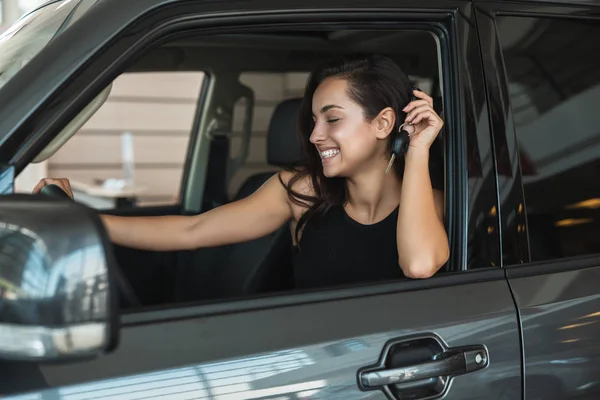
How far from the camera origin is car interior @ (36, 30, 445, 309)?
276 cm

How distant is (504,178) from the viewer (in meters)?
1.71

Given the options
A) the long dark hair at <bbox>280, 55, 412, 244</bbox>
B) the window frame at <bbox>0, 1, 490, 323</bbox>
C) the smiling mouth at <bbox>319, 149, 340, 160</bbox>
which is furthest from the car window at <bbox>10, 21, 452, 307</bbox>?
the window frame at <bbox>0, 1, 490, 323</bbox>

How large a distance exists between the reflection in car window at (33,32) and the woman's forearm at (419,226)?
2.48 feet

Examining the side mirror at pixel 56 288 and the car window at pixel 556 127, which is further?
the car window at pixel 556 127

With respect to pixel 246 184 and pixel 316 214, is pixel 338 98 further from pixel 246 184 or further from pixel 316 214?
pixel 246 184

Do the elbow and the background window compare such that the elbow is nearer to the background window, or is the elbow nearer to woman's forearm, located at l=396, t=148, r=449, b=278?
woman's forearm, located at l=396, t=148, r=449, b=278

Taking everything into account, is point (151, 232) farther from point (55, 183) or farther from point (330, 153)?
point (330, 153)

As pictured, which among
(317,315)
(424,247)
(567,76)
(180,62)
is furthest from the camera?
(180,62)

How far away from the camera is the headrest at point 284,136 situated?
110 inches

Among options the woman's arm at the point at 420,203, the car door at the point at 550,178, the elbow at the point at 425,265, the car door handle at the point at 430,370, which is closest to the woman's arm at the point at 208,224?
the woman's arm at the point at 420,203

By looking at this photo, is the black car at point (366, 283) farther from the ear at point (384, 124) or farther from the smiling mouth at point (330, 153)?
the smiling mouth at point (330, 153)

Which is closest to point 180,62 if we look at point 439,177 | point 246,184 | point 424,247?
point 246,184

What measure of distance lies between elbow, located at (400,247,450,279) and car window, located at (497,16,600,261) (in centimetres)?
21

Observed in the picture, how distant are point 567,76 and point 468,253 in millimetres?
492
